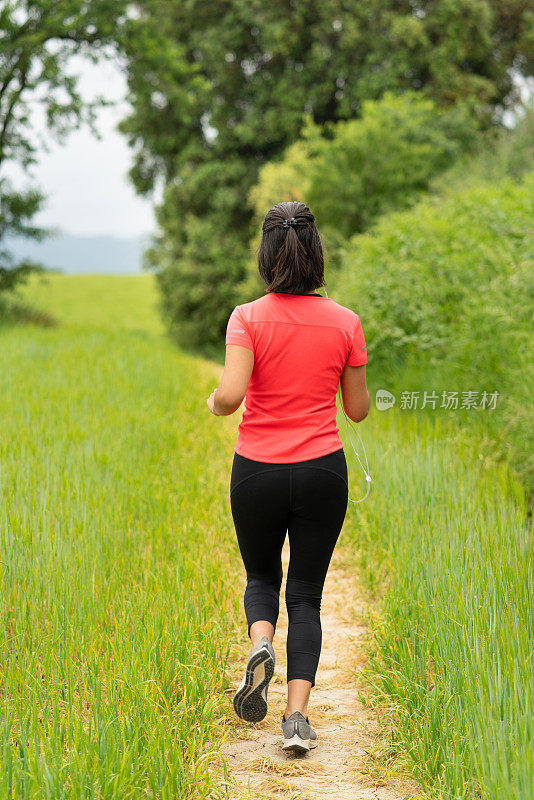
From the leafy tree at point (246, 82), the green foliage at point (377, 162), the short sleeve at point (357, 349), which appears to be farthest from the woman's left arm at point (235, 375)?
the leafy tree at point (246, 82)

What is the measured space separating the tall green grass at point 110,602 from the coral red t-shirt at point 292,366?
933 mm

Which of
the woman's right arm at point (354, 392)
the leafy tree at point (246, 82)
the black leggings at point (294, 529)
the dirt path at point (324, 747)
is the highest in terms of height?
the leafy tree at point (246, 82)

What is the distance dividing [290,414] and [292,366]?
6.9 inches

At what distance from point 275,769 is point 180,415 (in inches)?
238

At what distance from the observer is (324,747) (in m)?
2.74

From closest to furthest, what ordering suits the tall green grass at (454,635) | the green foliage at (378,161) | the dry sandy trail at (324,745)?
the tall green grass at (454,635), the dry sandy trail at (324,745), the green foliage at (378,161)

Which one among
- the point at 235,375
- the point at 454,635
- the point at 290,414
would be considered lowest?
the point at 454,635

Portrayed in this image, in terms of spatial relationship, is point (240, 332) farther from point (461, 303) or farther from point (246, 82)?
point (246, 82)

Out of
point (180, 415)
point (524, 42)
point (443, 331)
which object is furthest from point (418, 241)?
point (524, 42)

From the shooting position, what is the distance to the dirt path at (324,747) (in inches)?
95.4

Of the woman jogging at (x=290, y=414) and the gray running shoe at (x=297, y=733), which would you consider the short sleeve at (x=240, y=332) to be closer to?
the woman jogging at (x=290, y=414)

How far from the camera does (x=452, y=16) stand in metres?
19.9

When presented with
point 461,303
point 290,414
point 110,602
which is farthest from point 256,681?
point 461,303

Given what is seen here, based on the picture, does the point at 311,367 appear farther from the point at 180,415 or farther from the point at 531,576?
the point at 180,415
